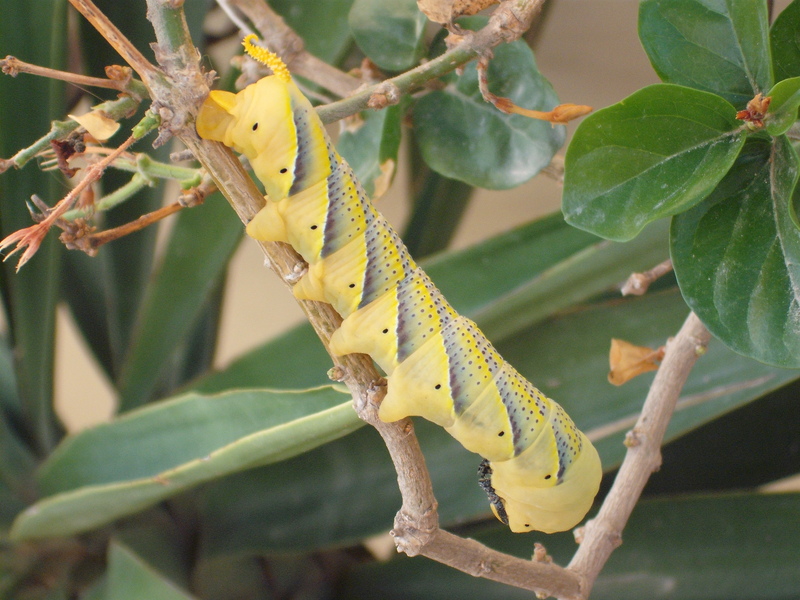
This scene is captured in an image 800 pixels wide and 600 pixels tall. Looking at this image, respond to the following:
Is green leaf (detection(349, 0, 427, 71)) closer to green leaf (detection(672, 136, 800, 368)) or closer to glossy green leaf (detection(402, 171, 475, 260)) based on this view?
green leaf (detection(672, 136, 800, 368))

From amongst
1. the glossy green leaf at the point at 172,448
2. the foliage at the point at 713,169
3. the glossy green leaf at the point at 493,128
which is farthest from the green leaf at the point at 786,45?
the glossy green leaf at the point at 172,448

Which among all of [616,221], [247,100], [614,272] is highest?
[247,100]

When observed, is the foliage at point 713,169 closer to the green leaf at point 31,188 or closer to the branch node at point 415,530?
the branch node at point 415,530

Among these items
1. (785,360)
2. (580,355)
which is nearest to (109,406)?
(580,355)

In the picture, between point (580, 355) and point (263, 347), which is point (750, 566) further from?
point (263, 347)

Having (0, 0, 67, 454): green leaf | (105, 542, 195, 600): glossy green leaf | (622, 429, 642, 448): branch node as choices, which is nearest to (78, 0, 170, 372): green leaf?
(0, 0, 67, 454): green leaf

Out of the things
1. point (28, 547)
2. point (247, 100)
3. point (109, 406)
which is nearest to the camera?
point (247, 100)
